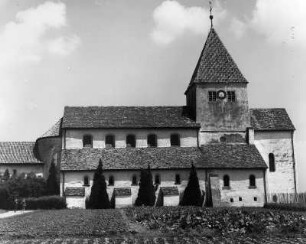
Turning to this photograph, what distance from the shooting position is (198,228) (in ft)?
95.6

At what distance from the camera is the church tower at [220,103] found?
5675cm

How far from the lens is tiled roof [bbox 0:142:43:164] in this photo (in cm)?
5838

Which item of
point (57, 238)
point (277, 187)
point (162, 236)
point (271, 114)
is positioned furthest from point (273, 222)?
point (271, 114)

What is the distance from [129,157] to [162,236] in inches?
1056

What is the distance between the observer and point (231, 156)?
5419cm

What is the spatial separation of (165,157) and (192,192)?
533 centimetres

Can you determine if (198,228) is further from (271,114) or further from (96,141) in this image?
(271,114)

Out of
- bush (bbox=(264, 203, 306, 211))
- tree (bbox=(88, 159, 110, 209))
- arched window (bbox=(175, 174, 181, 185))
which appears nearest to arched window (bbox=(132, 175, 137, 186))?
tree (bbox=(88, 159, 110, 209))

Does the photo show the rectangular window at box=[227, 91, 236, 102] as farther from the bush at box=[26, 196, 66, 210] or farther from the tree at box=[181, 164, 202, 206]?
the bush at box=[26, 196, 66, 210]

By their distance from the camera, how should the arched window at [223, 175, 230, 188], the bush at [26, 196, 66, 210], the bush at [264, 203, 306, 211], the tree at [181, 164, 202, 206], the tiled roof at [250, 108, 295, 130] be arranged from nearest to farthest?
1. the bush at [264, 203, 306, 211]
2. the bush at [26, 196, 66, 210]
3. the tree at [181, 164, 202, 206]
4. the arched window at [223, 175, 230, 188]
5. the tiled roof at [250, 108, 295, 130]

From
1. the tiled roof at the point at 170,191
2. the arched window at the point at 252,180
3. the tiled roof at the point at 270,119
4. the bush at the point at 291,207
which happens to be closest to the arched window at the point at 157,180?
the tiled roof at the point at 170,191

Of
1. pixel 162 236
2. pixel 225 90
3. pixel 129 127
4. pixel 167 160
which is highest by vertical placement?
pixel 225 90

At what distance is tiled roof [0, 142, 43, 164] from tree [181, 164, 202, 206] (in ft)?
59.5

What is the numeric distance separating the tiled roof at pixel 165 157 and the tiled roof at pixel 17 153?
7192 mm
